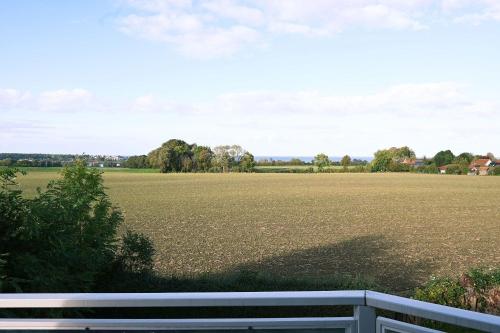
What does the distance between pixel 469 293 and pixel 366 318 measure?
6463mm

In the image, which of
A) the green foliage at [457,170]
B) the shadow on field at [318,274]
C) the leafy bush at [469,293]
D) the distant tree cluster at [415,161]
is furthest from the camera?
the distant tree cluster at [415,161]

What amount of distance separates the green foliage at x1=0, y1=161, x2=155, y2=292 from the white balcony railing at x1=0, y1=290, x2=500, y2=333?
392 cm

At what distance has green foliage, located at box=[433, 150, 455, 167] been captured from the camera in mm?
128106

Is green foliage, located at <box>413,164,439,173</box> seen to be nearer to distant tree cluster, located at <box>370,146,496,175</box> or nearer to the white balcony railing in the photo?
distant tree cluster, located at <box>370,146,496,175</box>

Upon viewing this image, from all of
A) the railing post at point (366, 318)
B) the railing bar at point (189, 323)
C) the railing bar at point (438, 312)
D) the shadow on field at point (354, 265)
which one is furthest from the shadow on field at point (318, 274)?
the railing bar at point (438, 312)

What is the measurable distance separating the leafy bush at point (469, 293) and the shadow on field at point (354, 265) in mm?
3154

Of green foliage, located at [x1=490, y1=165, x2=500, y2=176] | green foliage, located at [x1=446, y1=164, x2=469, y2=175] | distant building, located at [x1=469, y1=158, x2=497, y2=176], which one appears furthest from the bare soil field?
distant building, located at [x1=469, y1=158, x2=497, y2=176]

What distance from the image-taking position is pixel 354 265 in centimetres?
1481

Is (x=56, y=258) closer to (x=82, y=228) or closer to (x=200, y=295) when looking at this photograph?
(x=82, y=228)

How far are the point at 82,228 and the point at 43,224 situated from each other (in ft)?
4.87

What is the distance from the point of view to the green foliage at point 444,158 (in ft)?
420

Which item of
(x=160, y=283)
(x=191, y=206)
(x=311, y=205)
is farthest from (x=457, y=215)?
(x=160, y=283)

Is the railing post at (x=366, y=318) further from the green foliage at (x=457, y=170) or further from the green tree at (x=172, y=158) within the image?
the green foliage at (x=457, y=170)

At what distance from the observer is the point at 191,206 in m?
35.9
